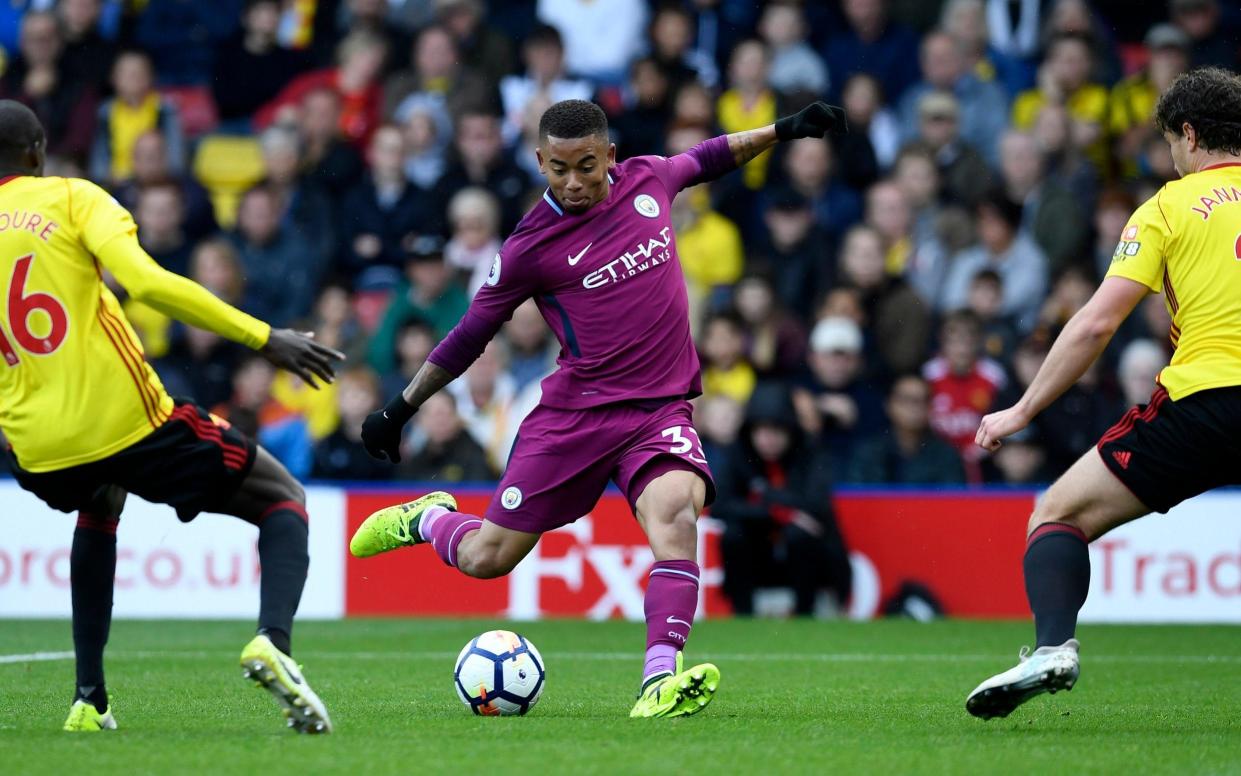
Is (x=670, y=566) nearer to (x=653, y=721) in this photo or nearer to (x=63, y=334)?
(x=653, y=721)

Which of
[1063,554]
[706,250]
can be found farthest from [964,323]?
[1063,554]

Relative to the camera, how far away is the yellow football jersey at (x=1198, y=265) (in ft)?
19.2

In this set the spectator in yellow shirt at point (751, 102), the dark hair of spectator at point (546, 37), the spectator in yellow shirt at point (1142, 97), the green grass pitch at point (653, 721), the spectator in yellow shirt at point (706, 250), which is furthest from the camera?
the dark hair of spectator at point (546, 37)

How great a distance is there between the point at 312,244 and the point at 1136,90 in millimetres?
6548

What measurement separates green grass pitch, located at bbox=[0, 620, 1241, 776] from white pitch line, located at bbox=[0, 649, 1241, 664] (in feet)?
0.07

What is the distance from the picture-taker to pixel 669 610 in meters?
6.77

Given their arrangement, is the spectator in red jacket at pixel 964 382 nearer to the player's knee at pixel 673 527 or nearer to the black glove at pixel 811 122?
the black glove at pixel 811 122

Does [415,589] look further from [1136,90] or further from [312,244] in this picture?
[1136,90]

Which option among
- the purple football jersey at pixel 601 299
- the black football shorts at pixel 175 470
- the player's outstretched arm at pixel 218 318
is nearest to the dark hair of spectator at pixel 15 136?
the player's outstretched arm at pixel 218 318

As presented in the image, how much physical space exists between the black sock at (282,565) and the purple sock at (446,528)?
1280mm

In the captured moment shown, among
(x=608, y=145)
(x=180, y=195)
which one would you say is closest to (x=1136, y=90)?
(x=180, y=195)

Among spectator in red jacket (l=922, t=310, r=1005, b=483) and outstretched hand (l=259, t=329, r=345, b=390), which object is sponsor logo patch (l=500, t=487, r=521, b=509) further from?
spectator in red jacket (l=922, t=310, r=1005, b=483)

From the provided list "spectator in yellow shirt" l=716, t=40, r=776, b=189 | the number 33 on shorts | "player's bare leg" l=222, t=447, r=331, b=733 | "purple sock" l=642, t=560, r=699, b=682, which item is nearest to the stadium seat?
"spectator in yellow shirt" l=716, t=40, r=776, b=189

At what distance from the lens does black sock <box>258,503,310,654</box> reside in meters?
5.91
